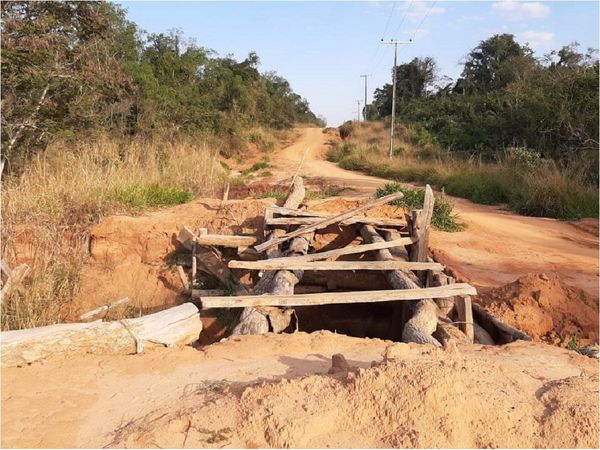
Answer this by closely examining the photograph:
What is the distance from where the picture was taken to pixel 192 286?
6250 millimetres

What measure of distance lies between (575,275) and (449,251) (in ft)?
5.31

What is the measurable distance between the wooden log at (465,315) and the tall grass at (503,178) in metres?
7.10

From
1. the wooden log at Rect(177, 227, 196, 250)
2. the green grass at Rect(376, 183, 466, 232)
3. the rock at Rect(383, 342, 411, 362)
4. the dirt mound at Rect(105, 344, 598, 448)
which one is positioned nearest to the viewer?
the dirt mound at Rect(105, 344, 598, 448)

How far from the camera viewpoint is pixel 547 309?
516 centimetres

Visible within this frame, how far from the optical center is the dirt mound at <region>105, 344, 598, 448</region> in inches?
86.1

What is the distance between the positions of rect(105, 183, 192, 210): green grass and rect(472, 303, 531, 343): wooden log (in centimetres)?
520

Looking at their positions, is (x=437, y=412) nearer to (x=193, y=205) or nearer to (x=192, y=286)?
(x=192, y=286)

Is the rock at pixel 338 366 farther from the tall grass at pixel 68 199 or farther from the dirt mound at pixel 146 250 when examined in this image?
the dirt mound at pixel 146 250

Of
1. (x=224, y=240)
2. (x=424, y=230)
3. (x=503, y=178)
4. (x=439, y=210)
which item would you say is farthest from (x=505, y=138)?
(x=224, y=240)

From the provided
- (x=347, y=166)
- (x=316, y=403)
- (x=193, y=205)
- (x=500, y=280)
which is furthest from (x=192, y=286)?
(x=347, y=166)

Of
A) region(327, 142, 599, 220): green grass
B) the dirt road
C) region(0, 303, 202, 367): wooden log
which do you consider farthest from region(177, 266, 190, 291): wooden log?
region(327, 142, 599, 220): green grass

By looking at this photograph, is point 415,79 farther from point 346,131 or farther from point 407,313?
point 407,313

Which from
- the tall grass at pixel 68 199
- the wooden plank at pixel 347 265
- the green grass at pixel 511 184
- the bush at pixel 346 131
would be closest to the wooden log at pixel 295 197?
the tall grass at pixel 68 199

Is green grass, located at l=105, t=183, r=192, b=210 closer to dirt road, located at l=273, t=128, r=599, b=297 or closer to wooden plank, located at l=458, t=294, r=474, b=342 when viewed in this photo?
dirt road, located at l=273, t=128, r=599, b=297
